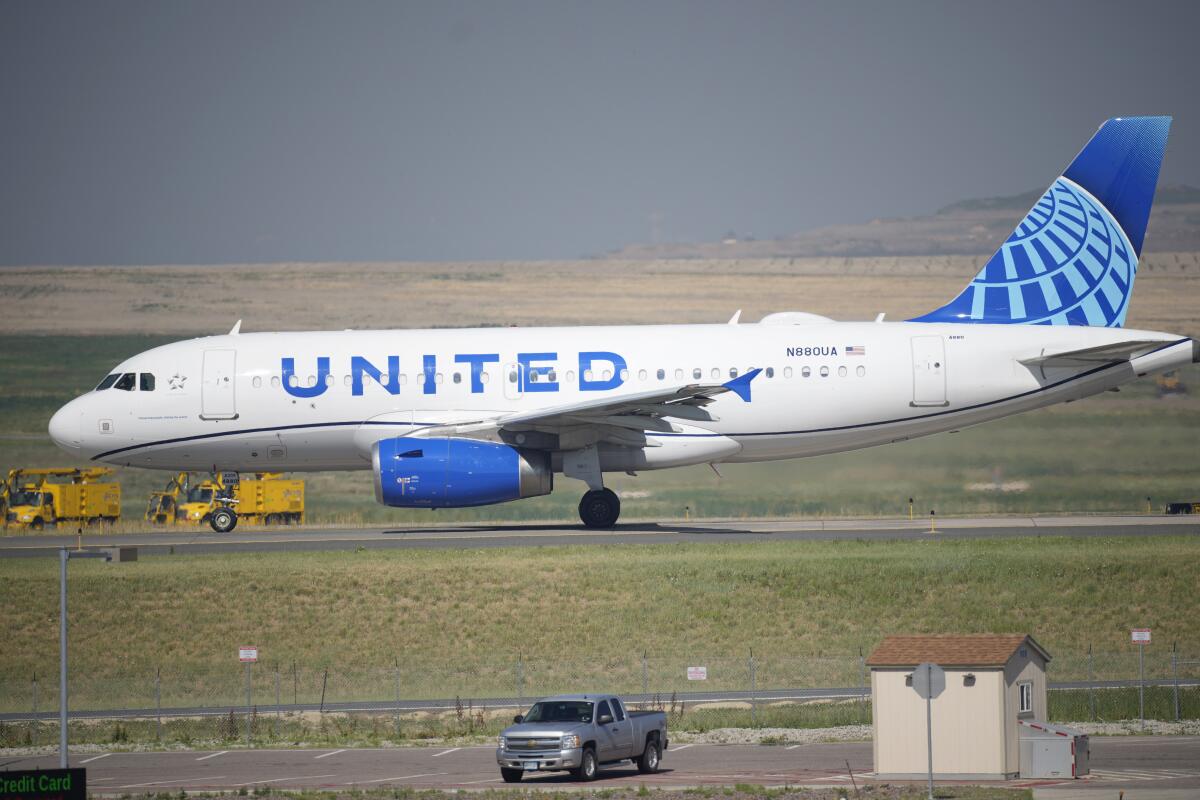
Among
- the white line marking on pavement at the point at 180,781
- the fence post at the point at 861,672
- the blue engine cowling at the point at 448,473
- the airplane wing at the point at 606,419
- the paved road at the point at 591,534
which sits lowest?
the white line marking on pavement at the point at 180,781

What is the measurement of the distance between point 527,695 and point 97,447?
15.3 meters

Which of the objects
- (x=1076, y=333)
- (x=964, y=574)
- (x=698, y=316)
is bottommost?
(x=964, y=574)

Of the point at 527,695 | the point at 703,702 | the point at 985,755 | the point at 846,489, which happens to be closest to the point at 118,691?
the point at 527,695

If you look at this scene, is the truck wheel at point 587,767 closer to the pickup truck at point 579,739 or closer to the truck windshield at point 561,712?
the pickup truck at point 579,739

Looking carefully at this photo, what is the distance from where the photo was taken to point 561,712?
75.0 feet

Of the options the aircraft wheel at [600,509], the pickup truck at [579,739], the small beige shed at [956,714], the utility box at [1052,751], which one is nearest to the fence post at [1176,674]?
the small beige shed at [956,714]

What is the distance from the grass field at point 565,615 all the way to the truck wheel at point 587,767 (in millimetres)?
7759

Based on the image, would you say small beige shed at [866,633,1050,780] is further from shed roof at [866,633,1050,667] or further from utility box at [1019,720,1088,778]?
utility box at [1019,720,1088,778]

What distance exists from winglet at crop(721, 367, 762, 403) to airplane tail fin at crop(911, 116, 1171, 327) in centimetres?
514

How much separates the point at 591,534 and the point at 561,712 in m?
15.9

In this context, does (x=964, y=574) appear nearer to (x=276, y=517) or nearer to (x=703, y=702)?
(x=703, y=702)

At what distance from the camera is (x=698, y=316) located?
114m

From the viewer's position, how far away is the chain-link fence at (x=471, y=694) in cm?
2769

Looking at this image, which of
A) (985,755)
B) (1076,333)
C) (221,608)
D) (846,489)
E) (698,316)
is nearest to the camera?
(985,755)
